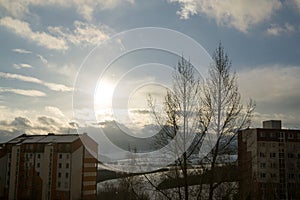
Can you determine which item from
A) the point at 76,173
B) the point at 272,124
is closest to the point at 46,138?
the point at 76,173

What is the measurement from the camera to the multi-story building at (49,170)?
Result: 56.6 ft

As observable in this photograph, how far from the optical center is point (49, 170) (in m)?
17.4

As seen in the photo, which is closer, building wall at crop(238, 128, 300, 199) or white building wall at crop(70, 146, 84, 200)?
white building wall at crop(70, 146, 84, 200)

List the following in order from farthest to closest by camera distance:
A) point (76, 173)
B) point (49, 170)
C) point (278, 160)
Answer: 1. point (278, 160)
2. point (76, 173)
3. point (49, 170)

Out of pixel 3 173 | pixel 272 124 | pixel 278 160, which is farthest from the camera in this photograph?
pixel 272 124

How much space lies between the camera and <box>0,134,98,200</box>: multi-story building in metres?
17.3

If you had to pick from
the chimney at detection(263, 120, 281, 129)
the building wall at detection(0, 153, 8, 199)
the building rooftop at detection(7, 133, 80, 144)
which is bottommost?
the building wall at detection(0, 153, 8, 199)

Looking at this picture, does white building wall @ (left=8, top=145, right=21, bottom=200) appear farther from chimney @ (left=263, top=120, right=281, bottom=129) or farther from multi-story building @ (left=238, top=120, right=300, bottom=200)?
chimney @ (left=263, top=120, right=281, bottom=129)

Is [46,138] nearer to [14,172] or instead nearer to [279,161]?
[14,172]

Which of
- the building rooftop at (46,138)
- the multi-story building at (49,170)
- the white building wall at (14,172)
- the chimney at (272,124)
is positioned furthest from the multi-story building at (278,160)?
the white building wall at (14,172)

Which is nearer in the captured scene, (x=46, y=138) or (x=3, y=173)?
(x=3, y=173)

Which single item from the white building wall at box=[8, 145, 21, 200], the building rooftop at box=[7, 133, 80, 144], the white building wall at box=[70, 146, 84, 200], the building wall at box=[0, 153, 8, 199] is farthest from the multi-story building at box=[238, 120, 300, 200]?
the building wall at box=[0, 153, 8, 199]

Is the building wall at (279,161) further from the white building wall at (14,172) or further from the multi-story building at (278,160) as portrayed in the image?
the white building wall at (14,172)

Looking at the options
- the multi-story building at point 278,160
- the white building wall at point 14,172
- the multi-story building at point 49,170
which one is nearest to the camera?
the multi-story building at point 49,170
